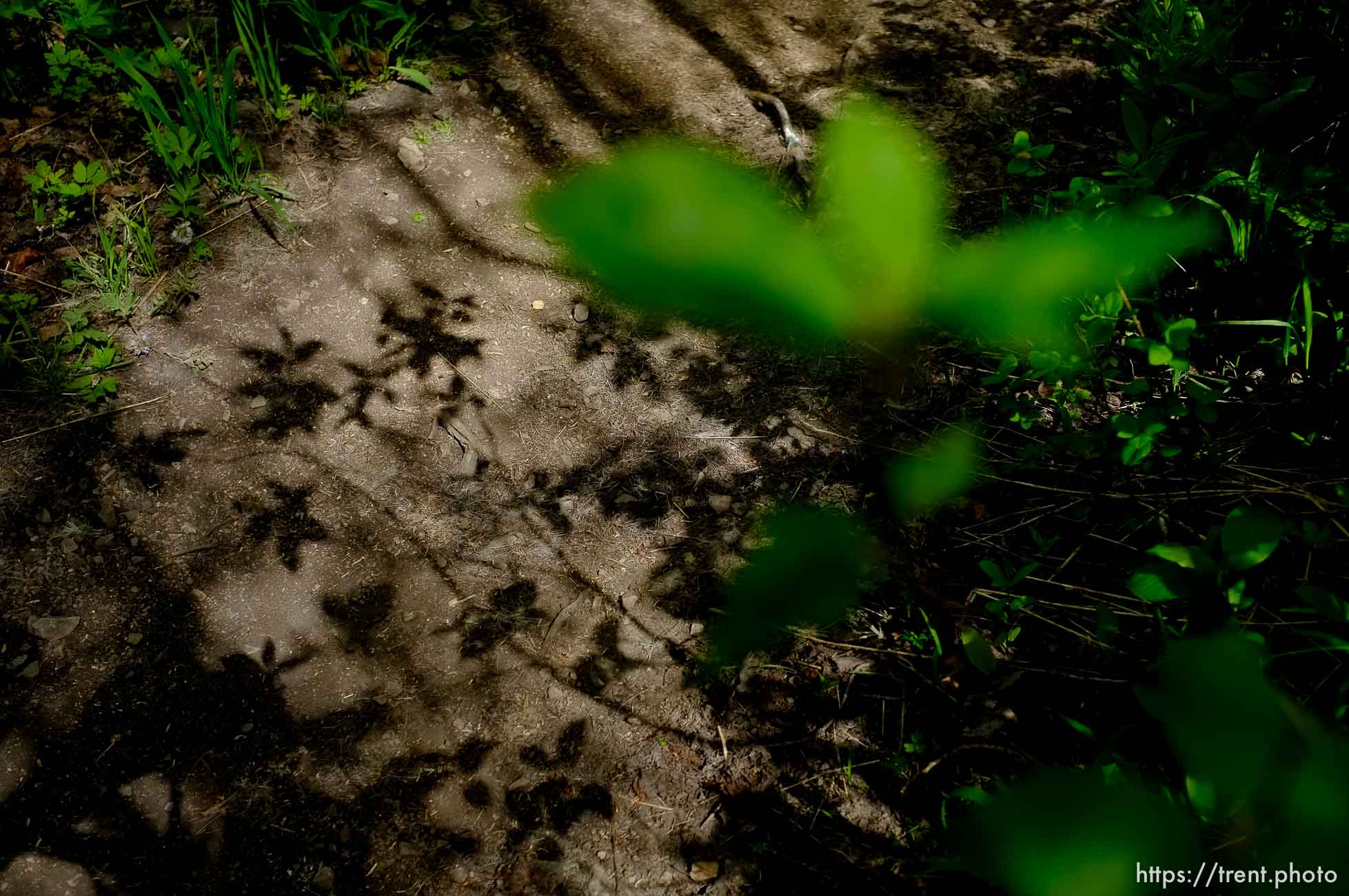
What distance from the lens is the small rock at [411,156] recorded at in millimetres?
2904


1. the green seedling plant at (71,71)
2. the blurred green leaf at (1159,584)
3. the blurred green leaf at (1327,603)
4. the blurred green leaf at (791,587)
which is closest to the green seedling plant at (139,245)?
the green seedling plant at (71,71)

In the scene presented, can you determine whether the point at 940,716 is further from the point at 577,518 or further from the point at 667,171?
the point at 667,171

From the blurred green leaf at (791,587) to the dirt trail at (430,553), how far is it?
1.28 m

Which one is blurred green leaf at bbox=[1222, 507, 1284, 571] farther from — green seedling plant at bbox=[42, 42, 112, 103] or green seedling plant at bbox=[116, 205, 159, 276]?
green seedling plant at bbox=[42, 42, 112, 103]

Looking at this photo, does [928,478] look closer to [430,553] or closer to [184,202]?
[430,553]

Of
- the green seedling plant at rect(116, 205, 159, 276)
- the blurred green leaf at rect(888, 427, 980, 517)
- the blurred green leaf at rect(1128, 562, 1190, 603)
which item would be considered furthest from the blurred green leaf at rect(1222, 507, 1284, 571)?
the green seedling plant at rect(116, 205, 159, 276)

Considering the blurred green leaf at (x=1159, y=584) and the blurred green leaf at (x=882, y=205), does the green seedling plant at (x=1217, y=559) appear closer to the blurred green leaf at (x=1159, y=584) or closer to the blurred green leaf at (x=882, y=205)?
the blurred green leaf at (x=1159, y=584)

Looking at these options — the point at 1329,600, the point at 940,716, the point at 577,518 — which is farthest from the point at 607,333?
the point at 1329,600

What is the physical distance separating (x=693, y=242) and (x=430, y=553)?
6.01ft

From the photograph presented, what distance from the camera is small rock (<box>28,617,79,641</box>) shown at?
6.59ft

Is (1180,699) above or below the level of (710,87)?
above

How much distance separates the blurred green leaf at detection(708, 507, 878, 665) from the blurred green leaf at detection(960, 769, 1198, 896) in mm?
190

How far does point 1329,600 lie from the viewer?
36.3 inches

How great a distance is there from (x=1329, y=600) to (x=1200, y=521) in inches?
29.9
